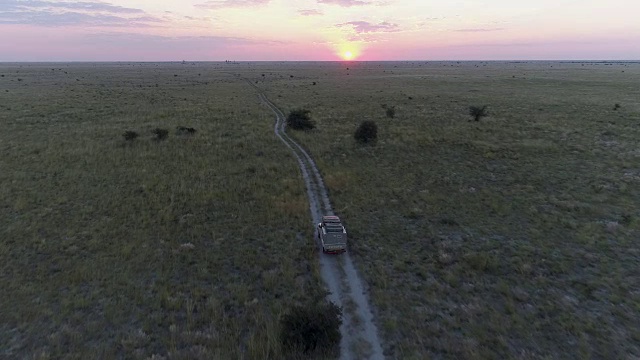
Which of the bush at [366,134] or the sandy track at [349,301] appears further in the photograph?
the bush at [366,134]

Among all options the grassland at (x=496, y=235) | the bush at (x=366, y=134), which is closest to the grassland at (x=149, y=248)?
the grassland at (x=496, y=235)

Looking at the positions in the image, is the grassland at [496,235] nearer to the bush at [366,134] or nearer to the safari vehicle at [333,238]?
the safari vehicle at [333,238]

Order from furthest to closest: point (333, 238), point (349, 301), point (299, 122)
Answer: point (299, 122), point (333, 238), point (349, 301)

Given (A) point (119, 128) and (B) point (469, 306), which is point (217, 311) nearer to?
(B) point (469, 306)

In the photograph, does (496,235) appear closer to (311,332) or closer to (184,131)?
(311,332)

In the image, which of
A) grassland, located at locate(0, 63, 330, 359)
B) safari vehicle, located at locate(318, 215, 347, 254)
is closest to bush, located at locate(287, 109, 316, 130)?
grassland, located at locate(0, 63, 330, 359)

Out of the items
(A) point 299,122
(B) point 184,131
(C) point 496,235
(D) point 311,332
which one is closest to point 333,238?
(D) point 311,332

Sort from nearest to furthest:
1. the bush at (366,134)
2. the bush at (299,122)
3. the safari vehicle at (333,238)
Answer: the safari vehicle at (333,238) → the bush at (366,134) → the bush at (299,122)

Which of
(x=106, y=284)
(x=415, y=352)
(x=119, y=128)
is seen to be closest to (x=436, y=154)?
(x=415, y=352)

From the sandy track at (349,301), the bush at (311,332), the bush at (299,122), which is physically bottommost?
the sandy track at (349,301)
